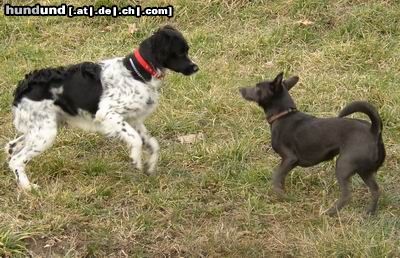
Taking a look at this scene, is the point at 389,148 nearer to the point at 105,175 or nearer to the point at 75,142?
the point at 105,175

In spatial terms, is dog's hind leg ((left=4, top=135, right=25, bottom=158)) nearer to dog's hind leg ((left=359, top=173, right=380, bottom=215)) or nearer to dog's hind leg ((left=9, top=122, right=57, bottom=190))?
dog's hind leg ((left=9, top=122, right=57, bottom=190))

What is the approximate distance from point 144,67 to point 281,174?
51.5 inches

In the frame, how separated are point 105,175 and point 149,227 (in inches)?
33.1

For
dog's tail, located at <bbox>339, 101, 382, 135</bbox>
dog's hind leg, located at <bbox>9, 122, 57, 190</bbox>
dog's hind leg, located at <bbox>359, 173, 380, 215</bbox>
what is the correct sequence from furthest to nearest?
dog's hind leg, located at <bbox>9, 122, 57, 190</bbox>
dog's hind leg, located at <bbox>359, 173, 380, 215</bbox>
dog's tail, located at <bbox>339, 101, 382, 135</bbox>

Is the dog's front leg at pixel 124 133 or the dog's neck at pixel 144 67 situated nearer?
the dog's front leg at pixel 124 133

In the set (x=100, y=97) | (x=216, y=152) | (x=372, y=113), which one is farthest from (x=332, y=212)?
(x=100, y=97)

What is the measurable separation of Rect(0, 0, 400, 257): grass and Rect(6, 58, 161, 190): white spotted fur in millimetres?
174

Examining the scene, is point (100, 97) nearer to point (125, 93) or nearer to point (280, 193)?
point (125, 93)

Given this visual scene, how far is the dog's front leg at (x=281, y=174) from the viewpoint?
428cm

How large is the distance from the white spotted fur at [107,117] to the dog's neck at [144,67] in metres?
0.04

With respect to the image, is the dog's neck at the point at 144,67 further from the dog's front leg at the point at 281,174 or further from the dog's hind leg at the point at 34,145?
the dog's front leg at the point at 281,174

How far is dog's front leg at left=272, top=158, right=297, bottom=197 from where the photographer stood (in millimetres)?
4277

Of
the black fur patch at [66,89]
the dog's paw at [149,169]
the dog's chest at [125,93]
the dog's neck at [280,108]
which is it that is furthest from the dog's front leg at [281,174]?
the black fur patch at [66,89]

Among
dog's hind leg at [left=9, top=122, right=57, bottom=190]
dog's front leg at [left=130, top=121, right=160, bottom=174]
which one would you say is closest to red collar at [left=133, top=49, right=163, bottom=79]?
dog's front leg at [left=130, top=121, right=160, bottom=174]
